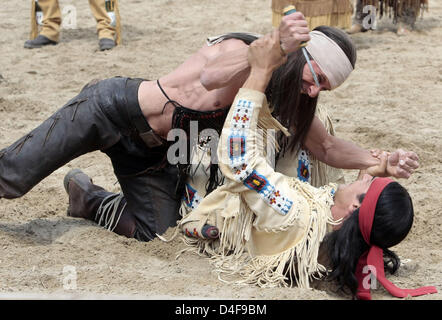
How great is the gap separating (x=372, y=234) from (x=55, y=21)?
4908 mm

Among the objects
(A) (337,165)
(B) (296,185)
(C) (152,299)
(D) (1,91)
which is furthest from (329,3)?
(C) (152,299)

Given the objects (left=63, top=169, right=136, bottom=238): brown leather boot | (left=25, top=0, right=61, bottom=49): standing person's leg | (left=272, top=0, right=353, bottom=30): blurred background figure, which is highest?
(left=272, top=0, right=353, bottom=30): blurred background figure

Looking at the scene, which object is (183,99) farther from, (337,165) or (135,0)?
(135,0)

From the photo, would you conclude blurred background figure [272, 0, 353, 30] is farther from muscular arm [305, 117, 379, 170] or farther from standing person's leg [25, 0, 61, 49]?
muscular arm [305, 117, 379, 170]

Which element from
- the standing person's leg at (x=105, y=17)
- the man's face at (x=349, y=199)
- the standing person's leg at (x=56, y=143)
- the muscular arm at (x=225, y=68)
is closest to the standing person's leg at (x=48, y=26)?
the standing person's leg at (x=105, y=17)

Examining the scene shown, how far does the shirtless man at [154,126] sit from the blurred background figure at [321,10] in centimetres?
318

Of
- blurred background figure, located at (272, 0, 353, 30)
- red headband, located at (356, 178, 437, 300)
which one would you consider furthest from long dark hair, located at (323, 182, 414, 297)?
blurred background figure, located at (272, 0, 353, 30)

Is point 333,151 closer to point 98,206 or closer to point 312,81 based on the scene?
point 312,81

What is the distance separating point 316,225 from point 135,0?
244 inches

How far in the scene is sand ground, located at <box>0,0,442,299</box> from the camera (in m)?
2.68

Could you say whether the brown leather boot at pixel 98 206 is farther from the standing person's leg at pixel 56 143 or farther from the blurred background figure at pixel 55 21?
the blurred background figure at pixel 55 21

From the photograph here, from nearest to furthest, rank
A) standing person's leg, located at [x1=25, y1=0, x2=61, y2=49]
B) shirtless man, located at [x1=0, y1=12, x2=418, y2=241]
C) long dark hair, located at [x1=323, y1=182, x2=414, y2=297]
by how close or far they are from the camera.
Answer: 1. long dark hair, located at [x1=323, y1=182, x2=414, y2=297]
2. shirtless man, located at [x1=0, y1=12, x2=418, y2=241]
3. standing person's leg, located at [x1=25, y1=0, x2=61, y2=49]

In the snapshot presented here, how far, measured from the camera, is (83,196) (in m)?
3.48

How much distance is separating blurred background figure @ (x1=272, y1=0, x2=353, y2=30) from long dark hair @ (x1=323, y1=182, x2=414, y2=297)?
3.74 m
